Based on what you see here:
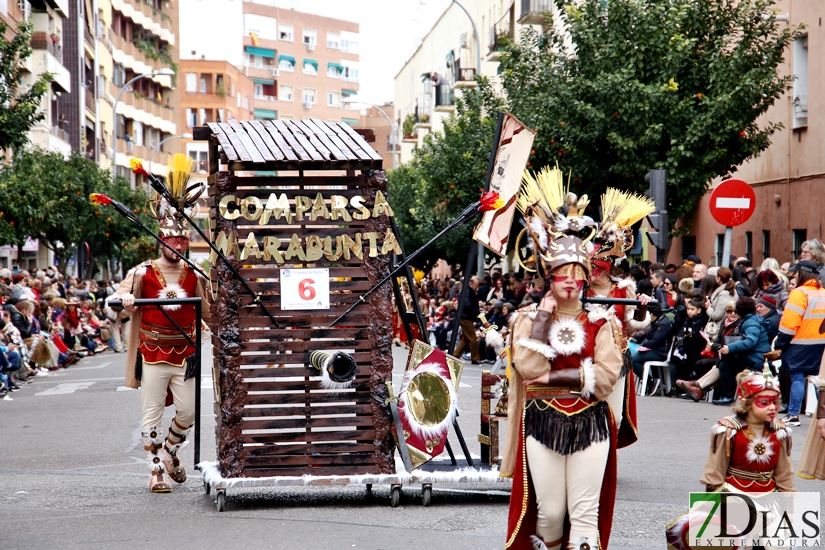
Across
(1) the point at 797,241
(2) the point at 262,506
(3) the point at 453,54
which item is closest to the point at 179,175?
(2) the point at 262,506

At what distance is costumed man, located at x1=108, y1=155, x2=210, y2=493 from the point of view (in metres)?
10.4

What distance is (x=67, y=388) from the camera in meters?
21.7

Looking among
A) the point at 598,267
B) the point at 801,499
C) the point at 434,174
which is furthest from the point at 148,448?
the point at 434,174

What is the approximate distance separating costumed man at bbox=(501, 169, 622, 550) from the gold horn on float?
2889 mm

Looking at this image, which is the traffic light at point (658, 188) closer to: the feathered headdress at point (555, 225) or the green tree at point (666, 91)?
the green tree at point (666, 91)

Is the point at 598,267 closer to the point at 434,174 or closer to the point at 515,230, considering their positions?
the point at 515,230

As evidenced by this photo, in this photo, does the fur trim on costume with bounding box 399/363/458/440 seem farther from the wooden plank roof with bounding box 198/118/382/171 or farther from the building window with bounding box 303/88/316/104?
the building window with bounding box 303/88/316/104

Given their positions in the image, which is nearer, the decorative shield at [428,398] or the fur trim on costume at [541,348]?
the fur trim on costume at [541,348]

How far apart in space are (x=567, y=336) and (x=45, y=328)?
21441 mm

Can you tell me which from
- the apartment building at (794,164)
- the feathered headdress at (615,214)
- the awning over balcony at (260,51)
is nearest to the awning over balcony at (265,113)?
the awning over balcony at (260,51)

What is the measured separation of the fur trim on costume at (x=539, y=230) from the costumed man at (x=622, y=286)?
2.44 feet

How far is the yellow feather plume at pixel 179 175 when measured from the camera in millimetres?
10516

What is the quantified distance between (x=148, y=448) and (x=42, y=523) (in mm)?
1472

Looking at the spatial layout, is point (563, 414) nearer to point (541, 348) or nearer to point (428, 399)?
point (541, 348)
